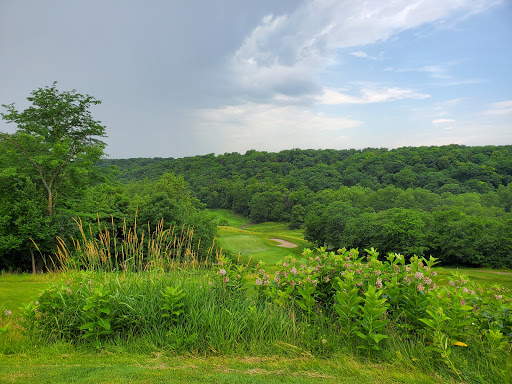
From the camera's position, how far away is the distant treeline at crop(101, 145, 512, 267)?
4166 cm

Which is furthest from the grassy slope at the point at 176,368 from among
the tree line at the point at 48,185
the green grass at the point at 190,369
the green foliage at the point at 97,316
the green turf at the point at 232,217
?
the green turf at the point at 232,217

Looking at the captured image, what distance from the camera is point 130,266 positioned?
533 centimetres

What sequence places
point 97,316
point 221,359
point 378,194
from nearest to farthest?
1. point 221,359
2. point 97,316
3. point 378,194

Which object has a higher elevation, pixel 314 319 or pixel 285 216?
pixel 314 319

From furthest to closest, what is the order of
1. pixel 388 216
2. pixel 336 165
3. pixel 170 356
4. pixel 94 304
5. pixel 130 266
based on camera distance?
pixel 336 165 < pixel 388 216 < pixel 130 266 < pixel 94 304 < pixel 170 356

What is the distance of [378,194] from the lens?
2879 inches

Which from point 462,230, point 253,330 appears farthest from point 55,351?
point 462,230

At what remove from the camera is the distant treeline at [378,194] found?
41.7 meters

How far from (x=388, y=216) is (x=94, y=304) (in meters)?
51.1

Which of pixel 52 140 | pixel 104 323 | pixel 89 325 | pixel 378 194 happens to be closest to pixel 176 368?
pixel 104 323

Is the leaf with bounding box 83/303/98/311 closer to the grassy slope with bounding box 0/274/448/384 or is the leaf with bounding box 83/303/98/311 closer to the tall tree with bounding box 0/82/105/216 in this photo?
the grassy slope with bounding box 0/274/448/384

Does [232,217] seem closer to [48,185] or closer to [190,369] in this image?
[48,185]

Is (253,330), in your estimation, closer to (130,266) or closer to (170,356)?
(170,356)

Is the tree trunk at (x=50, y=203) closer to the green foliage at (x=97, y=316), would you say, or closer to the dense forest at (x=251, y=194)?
the dense forest at (x=251, y=194)
